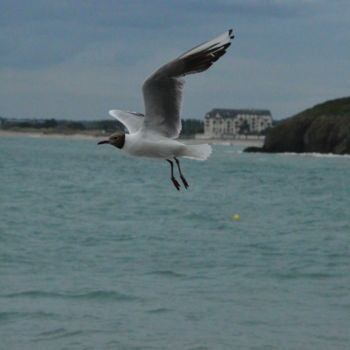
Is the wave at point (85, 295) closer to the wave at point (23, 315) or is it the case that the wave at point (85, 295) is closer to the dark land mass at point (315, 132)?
the wave at point (23, 315)

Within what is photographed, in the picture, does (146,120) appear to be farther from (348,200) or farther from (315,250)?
(348,200)

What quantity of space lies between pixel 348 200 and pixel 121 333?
44.6m

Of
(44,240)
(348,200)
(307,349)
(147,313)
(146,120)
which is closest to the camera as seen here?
(146,120)

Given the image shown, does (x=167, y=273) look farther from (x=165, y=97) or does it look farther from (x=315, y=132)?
(x=315, y=132)

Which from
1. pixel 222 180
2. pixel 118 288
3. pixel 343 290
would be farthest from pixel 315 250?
pixel 222 180

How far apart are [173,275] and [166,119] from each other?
68.9 ft

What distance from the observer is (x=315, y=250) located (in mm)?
37625

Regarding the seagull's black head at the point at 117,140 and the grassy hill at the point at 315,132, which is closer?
the seagull's black head at the point at 117,140

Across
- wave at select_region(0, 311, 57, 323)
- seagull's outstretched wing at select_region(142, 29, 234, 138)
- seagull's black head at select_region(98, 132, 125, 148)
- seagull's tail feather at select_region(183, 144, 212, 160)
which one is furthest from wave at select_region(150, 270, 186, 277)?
seagull's black head at select_region(98, 132, 125, 148)

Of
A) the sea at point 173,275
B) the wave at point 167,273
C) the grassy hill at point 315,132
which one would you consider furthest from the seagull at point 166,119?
the grassy hill at point 315,132

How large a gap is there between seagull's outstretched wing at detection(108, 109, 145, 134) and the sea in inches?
426

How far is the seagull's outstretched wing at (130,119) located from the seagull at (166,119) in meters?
0.34

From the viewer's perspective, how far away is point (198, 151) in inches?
408

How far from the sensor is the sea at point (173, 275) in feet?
75.0
